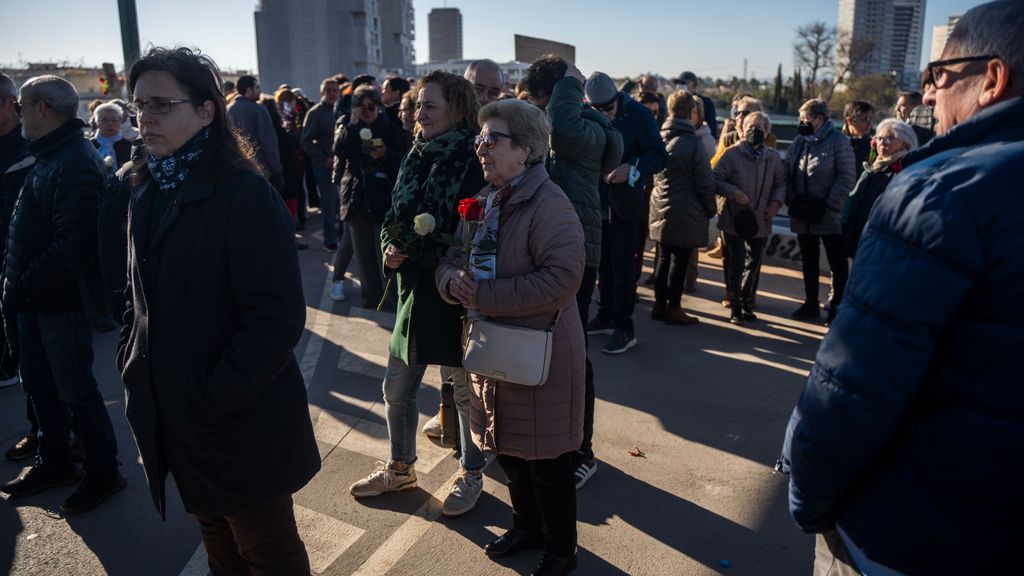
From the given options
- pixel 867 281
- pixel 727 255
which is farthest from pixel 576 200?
pixel 727 255

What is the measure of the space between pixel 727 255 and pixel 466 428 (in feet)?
14.2

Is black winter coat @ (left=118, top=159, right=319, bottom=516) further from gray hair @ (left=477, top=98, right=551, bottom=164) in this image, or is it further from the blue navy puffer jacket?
the blue navy puffer jacket

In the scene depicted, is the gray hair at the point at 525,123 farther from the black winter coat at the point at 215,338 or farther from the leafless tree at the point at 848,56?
the leafless tree at the point at 848,56

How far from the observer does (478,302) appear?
2.88m

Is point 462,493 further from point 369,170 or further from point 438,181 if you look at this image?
point 369,170

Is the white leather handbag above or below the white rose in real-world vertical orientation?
below

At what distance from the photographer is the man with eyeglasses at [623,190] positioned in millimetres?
5223

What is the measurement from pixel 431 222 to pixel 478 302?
49cm

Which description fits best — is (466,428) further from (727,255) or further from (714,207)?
(727,255)

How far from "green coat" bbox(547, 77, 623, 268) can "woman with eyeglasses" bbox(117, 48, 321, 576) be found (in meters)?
2.09

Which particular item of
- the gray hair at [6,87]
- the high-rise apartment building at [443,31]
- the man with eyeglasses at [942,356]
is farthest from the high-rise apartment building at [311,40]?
the high-rise apartment building at [443,31]

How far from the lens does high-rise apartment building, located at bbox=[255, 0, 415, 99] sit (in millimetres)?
56656

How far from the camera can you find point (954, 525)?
5.22 ft

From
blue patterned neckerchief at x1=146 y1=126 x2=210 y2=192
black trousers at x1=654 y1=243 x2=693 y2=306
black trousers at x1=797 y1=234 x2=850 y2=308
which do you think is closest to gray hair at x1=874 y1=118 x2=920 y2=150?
black trousers at x1=797 y1=234 x2=850 y2=308
